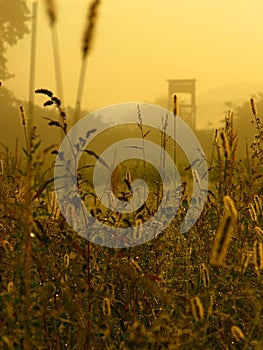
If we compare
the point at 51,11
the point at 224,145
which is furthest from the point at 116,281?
the point at 51,11

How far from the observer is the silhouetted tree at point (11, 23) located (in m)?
29.6

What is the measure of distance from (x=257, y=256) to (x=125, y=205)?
1.06 metres

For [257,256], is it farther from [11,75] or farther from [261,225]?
[11,75]

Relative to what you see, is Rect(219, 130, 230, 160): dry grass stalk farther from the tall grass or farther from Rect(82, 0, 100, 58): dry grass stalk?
Rect(82, 0, 100, 58): dry grass stalk

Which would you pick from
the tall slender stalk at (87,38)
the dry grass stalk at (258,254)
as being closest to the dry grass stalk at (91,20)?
the tall slender stalk at (87,38)

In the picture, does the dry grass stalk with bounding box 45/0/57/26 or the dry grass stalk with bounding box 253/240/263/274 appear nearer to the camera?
→ the dry grass stalk with bounding box 253/240/263/274

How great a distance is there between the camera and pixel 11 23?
29984mm

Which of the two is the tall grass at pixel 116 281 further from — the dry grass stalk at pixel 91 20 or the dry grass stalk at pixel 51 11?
the dry grass stalk at pixel 51 11

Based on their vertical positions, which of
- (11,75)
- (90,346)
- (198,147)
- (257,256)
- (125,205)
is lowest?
(90,346)

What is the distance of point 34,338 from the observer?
5.91 feet

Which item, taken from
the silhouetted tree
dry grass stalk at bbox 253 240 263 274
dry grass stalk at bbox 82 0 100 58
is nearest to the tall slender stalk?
dry grass stalk at bbox 82 0 100 58

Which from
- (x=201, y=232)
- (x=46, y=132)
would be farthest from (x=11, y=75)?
(x=201, y=232)

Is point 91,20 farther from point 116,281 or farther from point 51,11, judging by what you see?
point 116,281

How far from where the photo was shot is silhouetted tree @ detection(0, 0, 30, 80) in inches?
1167
